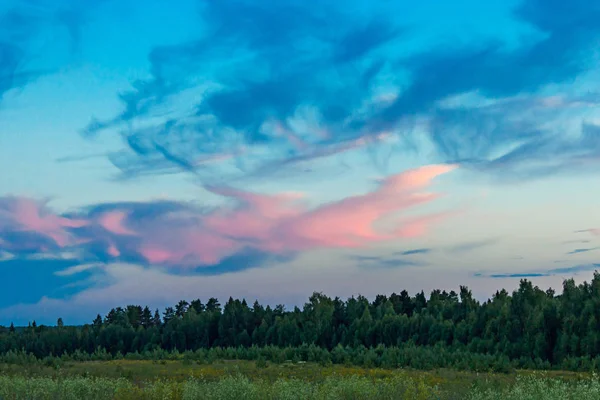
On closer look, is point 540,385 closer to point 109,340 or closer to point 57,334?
point 109,340

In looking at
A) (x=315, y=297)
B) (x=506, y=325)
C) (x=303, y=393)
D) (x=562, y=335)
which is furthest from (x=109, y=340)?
(x=303, y=393)

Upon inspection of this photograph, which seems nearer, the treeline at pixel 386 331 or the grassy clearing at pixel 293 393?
the grassy clearing at pixel 293 393

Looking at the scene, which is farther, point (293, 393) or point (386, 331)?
point (386, 331)

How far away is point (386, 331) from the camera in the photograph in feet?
251

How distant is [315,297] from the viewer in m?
93.7

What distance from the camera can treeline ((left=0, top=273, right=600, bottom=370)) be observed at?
186 ft

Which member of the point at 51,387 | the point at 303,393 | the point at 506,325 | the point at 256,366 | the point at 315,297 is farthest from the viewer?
the point at 315,297

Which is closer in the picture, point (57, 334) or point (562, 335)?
point (562, 335)

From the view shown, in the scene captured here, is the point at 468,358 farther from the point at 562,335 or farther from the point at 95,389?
the point at 95,389

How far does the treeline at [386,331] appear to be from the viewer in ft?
186

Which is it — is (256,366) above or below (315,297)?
below

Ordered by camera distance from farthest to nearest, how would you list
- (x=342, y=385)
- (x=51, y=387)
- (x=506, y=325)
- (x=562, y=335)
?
(x=506, y=325) → (x=562, y=335) → (x=51, y=387) → (x=342, y=385)

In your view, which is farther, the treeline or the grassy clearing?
the treeline

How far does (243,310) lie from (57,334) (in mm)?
29709
